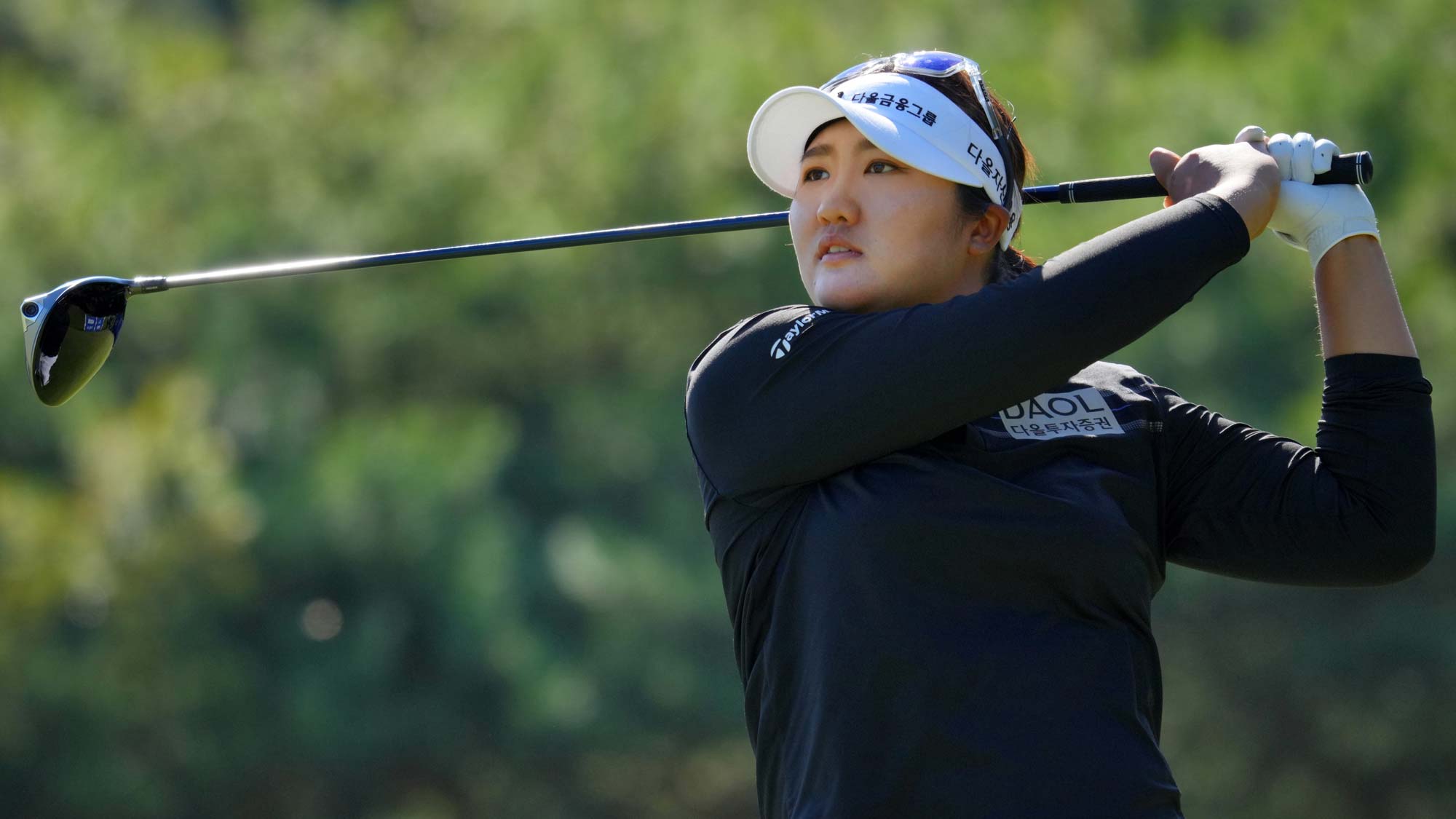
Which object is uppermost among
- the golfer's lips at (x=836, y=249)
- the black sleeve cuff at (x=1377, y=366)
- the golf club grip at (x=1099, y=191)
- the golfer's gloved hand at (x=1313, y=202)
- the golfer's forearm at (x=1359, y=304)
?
the golfer's lips at (x=836, y=249)

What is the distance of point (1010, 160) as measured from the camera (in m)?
1.59

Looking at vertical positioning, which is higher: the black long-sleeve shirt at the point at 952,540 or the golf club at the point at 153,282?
the golf club at the point at 153,282

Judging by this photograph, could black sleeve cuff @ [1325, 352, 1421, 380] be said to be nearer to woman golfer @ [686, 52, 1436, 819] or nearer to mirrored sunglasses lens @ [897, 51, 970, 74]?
woman golfer @ [686, 52, 1436, 819]

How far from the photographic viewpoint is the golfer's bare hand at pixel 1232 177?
1393 mm

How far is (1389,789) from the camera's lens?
7.20 meters

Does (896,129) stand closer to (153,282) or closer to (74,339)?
(153,282)

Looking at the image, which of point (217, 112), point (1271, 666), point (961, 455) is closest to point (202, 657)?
point (217, 112)

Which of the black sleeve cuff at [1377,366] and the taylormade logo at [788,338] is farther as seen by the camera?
the black sleeve cuff at [1377,366]

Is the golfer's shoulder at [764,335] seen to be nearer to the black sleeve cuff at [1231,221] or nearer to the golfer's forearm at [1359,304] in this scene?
the black sleeve cuff at [1231,221]

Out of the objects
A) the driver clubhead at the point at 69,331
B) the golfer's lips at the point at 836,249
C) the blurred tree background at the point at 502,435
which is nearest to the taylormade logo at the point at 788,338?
the golfer's lips at the point at 836,249

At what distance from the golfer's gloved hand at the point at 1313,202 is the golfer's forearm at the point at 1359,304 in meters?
0.01

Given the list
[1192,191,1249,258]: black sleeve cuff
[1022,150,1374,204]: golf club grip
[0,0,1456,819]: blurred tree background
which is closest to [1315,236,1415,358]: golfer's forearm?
[1022,150,1374,204]: golf club grip

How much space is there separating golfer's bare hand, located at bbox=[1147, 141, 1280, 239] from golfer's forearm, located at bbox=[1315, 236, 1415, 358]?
0.11 metres

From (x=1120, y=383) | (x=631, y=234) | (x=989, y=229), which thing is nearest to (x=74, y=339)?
(x=631, y=234)
